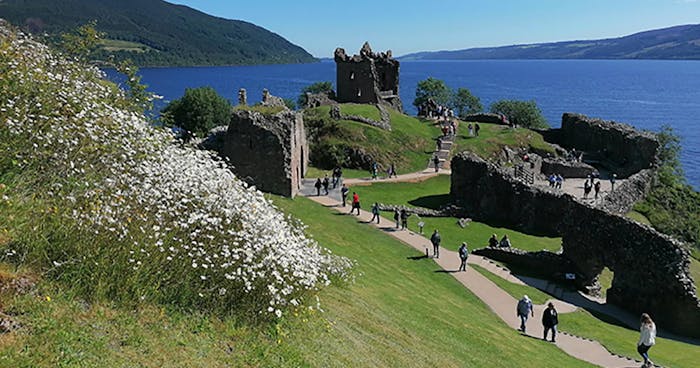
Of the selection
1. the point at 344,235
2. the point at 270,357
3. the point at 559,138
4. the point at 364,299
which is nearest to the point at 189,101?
the point at 559,138

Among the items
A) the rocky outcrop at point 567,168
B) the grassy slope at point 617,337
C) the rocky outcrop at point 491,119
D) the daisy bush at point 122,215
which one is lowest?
→ the grassy slope at point 617,337

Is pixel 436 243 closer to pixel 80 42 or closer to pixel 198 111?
pixel 80 42

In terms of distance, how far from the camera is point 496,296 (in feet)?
83.9

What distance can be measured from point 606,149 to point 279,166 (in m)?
39.8

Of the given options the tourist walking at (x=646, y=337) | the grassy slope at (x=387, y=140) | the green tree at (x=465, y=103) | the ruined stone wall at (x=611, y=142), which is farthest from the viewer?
the green tree at (x=465, y=103)

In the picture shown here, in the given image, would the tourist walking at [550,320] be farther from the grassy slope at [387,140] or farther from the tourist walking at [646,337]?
the grassy slope at [387,140]

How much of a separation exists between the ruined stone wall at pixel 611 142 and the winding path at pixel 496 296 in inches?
1198

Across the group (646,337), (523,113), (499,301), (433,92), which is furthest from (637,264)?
(433,92)

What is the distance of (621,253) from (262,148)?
20.3 m

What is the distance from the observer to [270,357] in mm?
9438

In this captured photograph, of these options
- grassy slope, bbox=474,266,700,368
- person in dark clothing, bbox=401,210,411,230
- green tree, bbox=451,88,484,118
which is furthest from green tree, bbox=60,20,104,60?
green tree, bbox=451,88,484,118

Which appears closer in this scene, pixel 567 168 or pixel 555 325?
pixel 555 325

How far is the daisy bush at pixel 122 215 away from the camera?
8.88 metres

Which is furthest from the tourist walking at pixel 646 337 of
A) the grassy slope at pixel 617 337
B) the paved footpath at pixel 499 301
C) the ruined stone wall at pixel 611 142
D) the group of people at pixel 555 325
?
the ruined stone wall at pixel 611 142
